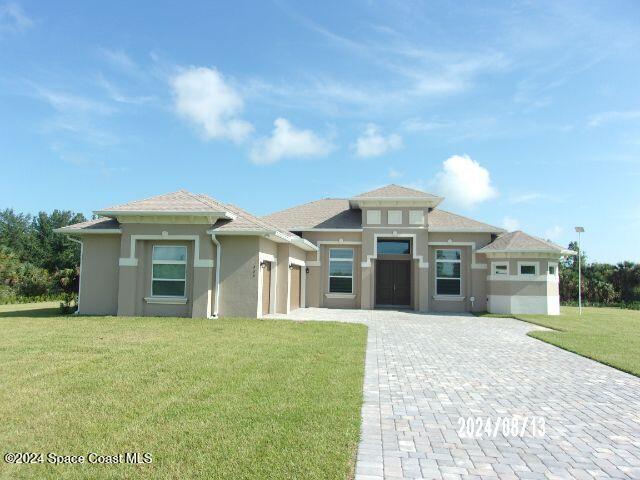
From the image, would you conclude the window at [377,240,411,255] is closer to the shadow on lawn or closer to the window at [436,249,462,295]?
the window at [436,249,462,295]

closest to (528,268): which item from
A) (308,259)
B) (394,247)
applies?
(394,247)

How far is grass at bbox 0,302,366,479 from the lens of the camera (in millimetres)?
4094

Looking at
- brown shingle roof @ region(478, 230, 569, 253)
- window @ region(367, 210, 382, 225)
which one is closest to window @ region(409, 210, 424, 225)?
window @ region(367, 210, 382, 225)

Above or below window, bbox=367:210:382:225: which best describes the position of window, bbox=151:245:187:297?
below

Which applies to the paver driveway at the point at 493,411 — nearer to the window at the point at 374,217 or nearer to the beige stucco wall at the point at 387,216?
the beige stucco wall at the point at 387,216

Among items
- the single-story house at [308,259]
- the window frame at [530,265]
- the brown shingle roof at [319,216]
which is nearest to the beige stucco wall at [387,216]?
Answer: the single-story house at [308,259]

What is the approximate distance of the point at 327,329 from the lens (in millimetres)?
13477

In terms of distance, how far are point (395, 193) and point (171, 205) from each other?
1062 centimetres

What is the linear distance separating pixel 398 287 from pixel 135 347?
1606cm

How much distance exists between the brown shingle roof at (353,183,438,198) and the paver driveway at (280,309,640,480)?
36.8ft

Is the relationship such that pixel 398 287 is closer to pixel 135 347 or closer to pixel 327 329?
pixel 327 329
